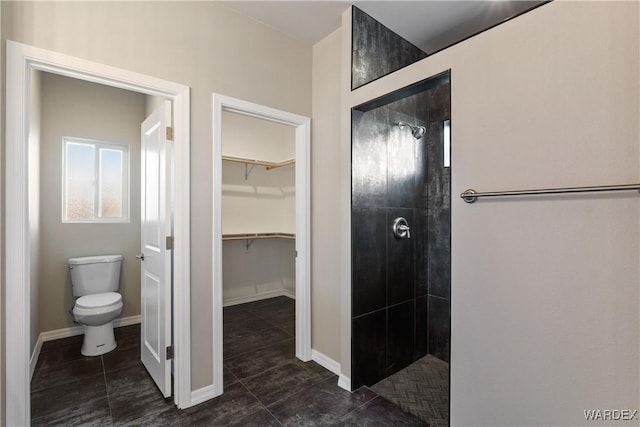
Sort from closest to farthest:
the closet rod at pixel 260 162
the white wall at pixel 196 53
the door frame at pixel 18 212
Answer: the door frame at pixel 18 212, the white wall at pixel 196 53, the closet rod at pixel 260 162

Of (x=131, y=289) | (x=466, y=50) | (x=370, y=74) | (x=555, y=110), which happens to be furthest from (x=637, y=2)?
(x=131, y=289)

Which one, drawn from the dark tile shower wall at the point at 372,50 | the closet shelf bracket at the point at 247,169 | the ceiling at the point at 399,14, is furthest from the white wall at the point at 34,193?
the dark tile shower wall at the point at 372,50

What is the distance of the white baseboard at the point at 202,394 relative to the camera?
193cm

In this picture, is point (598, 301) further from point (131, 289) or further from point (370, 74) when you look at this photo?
point (131, 289)

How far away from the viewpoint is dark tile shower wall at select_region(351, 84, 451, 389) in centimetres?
212

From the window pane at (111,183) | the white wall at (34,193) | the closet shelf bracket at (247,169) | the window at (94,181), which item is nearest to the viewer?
the white wall at (34,193)

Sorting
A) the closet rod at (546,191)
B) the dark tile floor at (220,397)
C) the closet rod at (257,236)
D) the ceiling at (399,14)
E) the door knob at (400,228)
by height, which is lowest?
the dark tile floor at (220,397)

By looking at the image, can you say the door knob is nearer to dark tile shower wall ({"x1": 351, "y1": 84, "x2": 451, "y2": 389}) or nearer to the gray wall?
dark tile shower wall ({"x1": 351, "y1": 84, "x2": 451, "y2": 389})

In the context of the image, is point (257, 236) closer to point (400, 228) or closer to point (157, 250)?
point (157, 250)

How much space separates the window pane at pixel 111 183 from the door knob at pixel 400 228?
298 centimetres

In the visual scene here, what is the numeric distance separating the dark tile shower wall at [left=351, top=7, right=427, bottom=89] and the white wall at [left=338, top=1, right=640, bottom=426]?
2.39 ft

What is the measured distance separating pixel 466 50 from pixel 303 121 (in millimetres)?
1372

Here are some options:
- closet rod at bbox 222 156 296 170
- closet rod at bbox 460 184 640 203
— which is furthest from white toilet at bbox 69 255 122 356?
closet rod at bbox 460 184 640 203

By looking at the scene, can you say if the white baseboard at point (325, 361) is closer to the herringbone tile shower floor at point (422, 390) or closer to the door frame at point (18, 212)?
the herringbone tile shower floor at point (422, 390)
